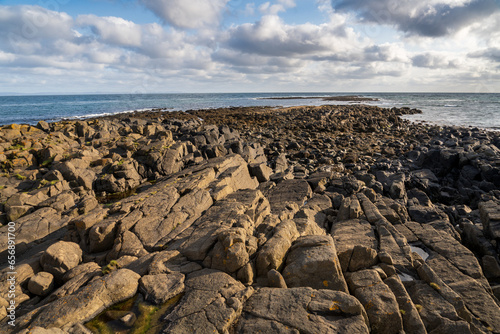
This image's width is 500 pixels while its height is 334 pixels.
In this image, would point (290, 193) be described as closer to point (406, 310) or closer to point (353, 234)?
point (353, 234)

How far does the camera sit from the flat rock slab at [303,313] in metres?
5.83

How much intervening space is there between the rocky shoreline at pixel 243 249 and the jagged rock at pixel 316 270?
0.11 feet

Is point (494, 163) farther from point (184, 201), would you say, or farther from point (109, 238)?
point (109, 238)

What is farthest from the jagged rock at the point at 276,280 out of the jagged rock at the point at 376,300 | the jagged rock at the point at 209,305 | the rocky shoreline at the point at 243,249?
the jagged rock at the point at 376,300

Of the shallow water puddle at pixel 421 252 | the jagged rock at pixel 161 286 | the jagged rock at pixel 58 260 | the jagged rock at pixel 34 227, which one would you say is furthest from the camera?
the jagged rock at pixel 34 227

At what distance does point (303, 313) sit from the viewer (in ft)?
20.0

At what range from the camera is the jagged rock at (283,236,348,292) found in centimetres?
746

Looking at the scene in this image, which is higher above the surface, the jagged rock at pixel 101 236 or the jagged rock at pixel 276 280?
the jagged rock at pixel 276 280

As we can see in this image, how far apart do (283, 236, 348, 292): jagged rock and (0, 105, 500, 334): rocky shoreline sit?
32 millimetres

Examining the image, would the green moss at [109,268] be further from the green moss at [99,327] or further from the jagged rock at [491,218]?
the jagged rock at [491,218]

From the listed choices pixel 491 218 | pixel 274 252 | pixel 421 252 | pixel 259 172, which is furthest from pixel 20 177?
pixel 491 218

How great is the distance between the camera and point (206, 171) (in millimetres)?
17391

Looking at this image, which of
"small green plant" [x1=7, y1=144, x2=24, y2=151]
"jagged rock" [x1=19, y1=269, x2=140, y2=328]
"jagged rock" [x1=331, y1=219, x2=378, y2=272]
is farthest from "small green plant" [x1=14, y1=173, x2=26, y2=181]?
"jagged rock" [x1=331, y1=219, x2=378, y2=272]

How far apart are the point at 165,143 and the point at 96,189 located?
862cm
